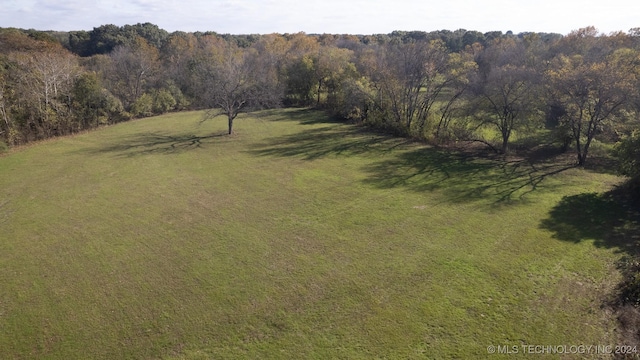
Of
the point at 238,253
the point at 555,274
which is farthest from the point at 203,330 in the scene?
the point at 555,274

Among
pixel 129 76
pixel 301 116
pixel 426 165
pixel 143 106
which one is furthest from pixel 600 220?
pixel 129 76

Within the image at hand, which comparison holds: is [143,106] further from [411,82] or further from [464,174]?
[464,174]

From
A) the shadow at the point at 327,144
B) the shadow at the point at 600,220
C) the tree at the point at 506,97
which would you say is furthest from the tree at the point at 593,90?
the shadow at the point at 327,144

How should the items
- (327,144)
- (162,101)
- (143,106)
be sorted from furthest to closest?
(162,101)
(143,106)
(327,144)

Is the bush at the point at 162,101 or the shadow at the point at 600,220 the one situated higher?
the bush at the point at 162,101

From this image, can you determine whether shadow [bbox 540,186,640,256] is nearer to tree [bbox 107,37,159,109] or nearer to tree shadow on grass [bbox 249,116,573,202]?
tree shadow on grass [bbox 249,116,573,202]

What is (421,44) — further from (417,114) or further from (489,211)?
(489,211)

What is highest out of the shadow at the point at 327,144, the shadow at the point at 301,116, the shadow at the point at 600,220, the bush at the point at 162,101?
the bush at the point at 162,101

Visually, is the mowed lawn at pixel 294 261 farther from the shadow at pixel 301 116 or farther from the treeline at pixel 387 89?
the shadow at pixel 301 116
